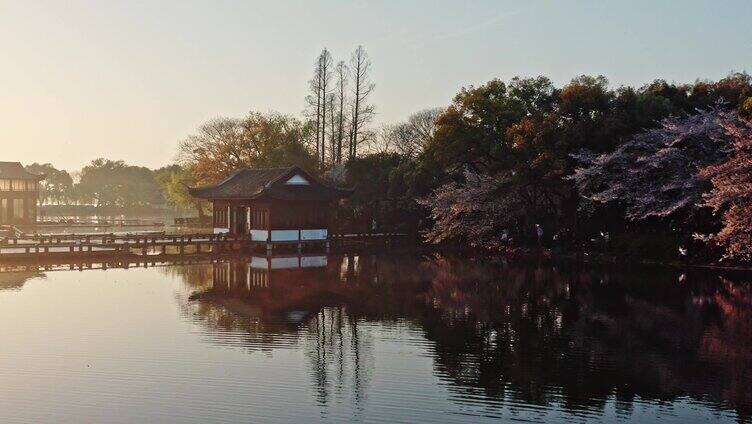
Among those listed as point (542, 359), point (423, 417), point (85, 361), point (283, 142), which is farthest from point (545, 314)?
point (283, 142)

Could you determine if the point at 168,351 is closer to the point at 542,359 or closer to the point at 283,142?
the point at 542,359

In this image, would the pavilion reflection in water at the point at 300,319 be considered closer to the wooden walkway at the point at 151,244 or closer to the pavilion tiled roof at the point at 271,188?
the wooden walkway at the point at 151,244

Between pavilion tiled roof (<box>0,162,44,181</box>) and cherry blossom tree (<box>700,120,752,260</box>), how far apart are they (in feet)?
214

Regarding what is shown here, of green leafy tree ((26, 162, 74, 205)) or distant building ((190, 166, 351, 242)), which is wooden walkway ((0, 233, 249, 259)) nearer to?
distant building ((190, 166, 351, 242))

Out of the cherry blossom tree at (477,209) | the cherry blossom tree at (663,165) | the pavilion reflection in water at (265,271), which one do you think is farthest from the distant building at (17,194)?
the cherry blossom tree at (663,165)

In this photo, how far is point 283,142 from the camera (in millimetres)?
66688

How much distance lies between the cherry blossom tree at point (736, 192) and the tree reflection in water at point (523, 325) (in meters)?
1.93

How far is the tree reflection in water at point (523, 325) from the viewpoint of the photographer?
50.3 ft

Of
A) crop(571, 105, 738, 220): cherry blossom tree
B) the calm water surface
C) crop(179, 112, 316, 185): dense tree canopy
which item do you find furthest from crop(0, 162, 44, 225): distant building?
crop(571, 105, 738, 220): cherry blossom tree

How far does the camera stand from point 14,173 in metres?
76.4

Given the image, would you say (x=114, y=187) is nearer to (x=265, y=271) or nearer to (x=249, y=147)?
(x=249, y=147)

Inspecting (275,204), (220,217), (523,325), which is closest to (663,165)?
(523,325)

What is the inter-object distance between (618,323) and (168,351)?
500 inches

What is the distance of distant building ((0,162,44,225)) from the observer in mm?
75250
